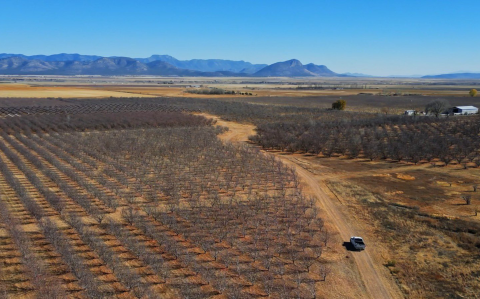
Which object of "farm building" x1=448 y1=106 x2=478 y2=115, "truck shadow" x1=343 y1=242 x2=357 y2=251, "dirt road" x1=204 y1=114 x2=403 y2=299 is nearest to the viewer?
"dirt road" x1=204 y1=114 x2=403 y2=299

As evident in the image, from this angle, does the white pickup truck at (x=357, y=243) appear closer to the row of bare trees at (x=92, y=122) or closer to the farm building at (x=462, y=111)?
the row of bare trees at (x=92, y=122)

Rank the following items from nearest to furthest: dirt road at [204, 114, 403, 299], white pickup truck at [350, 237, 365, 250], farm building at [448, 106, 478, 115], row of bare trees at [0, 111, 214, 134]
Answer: dirt road at [204, 114, 403, 299] < white pickup truck at [350, 237, 365, 250] < row of bare trees at [0, 111, 214, 134] < farm building at [448, 106, 478, 115]

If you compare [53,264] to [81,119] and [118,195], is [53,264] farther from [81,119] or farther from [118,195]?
[81,119]

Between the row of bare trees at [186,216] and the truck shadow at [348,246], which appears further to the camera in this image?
the truck shadow at [348,246]

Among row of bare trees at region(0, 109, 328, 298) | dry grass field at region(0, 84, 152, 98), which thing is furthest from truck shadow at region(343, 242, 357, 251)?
dry grass field at region(0, 84, 152, 98)

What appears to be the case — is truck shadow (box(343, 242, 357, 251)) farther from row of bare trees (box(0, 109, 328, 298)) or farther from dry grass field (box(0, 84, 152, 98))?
dry grass field (box(0, 84, 152, 98))

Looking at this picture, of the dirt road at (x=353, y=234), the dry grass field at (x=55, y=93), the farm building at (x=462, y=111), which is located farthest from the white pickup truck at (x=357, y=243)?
the dry grass field at (x=55, y=93)
